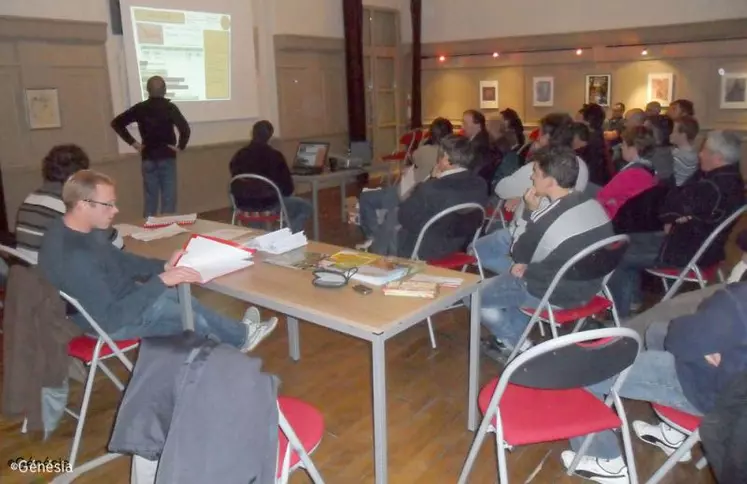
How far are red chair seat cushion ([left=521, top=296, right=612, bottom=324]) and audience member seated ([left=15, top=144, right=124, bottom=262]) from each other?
6.47 ft

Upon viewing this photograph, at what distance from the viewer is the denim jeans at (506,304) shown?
2.81 m

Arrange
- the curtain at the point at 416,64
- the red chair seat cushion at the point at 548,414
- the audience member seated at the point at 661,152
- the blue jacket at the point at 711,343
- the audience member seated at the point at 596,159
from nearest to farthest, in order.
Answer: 1. the blue jacket at the point at 711,343
2. the red chair seat cushion at the point at 548,414
3. the audience member seated at the point at 661,152
4. the audience member seated at the point at 596,159
5. the curtain at the point at 416,64

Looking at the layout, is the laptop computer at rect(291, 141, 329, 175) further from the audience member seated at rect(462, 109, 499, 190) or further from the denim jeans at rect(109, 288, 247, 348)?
the denim jeans at rect(109, 288, 247, 348)

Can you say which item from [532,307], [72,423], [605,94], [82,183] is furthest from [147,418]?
[605,94]

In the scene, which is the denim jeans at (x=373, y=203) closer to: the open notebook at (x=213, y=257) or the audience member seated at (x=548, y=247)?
the audience member seated at (x=548, y=247)

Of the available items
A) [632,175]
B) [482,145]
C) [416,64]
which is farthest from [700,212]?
[416,64]

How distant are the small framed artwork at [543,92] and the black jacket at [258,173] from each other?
5.40 metres

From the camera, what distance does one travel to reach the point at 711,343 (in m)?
1.64

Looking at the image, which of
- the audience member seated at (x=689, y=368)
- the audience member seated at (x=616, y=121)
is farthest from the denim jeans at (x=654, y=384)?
the audience member seated at (x=616, y=121)

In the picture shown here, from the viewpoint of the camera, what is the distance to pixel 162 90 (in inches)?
221

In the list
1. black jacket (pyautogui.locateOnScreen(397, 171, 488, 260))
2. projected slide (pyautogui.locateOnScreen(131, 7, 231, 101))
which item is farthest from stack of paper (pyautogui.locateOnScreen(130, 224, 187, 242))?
projected slide (pyautogui.locateOnScreen(131, 7, 231, 101))

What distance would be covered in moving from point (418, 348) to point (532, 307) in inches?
34.4

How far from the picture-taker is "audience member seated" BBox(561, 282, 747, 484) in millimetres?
1616

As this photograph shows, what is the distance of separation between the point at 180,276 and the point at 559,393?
1.46 meters
